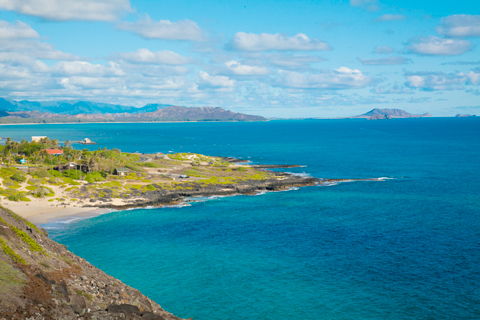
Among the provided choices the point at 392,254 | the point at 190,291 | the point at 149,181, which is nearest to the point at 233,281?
the point at 190,291

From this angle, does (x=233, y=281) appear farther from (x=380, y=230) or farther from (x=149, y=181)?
(x=149, y=181)

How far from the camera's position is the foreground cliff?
2881 centimetres

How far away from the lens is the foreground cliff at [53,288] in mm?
28812

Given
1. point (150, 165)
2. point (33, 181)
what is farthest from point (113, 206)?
point (150, 165)

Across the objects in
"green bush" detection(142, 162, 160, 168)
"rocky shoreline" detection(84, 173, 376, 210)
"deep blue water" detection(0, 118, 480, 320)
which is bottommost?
"deep blue water" detection(0, 118, 480, 320)

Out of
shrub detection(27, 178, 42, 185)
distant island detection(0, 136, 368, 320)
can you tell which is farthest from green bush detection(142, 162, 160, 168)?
shrub detection(27, 178, 42, 185)

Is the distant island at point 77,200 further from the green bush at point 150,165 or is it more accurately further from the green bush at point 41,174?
the green bush at point 41,174

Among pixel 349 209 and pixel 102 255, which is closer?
Result: pixel 102 255

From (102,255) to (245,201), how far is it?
40.5 meters

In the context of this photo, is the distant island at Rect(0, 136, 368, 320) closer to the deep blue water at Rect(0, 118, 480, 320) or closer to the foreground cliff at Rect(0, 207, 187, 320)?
the foreground cliff at Rect(0, 207, 187, 320)

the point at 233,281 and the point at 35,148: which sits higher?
the point at 35,148

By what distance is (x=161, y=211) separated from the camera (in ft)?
266

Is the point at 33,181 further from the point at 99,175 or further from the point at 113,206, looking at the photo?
the point at 113,206

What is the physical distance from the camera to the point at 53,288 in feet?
106
